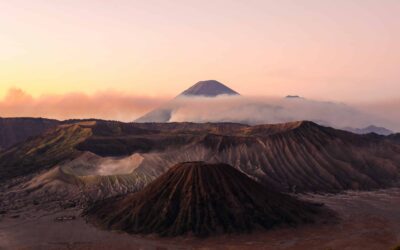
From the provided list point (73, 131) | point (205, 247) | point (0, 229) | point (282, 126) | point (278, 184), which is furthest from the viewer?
point (73, 131)

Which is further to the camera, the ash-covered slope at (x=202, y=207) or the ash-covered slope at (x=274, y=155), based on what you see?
the ash-covered slope at (x=274, y=155)

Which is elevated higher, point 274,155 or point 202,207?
point 274,155

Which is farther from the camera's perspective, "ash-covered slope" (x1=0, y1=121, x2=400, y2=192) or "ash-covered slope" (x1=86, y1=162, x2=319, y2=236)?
"ash-covered slope" (x1=0, y1=121, x2=400, y2=192)

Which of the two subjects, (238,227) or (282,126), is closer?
(238,227)

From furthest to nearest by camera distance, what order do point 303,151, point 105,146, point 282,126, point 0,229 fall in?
1. point 282,126
2. point 105,146
3. point 303,151
4. point 0,229

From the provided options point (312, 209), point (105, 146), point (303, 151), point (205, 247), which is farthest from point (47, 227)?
point (303, 151)

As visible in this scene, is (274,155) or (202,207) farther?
(274,155)

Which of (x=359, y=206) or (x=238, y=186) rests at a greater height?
(x=238, y=186)

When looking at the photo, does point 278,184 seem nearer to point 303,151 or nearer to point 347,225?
point 303,151
